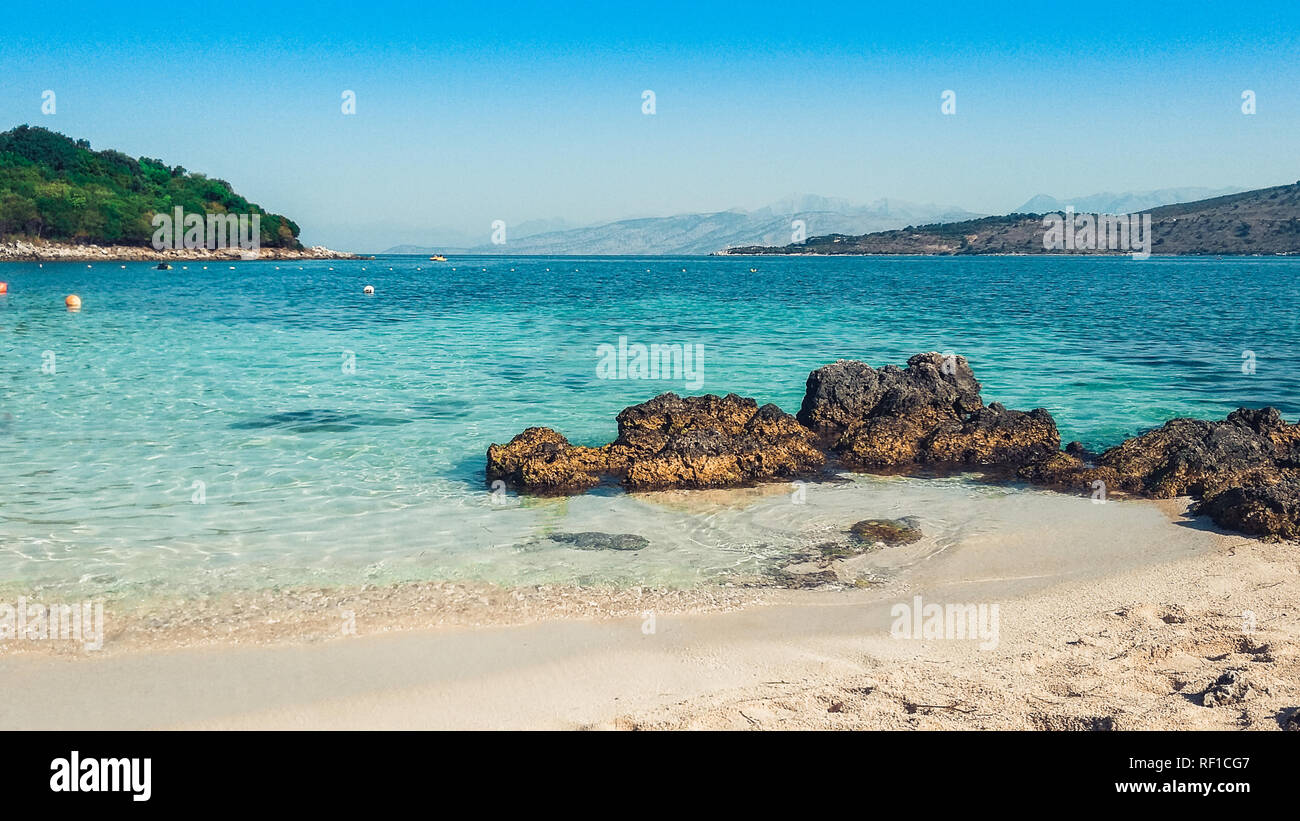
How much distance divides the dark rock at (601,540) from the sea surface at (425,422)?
16 cm

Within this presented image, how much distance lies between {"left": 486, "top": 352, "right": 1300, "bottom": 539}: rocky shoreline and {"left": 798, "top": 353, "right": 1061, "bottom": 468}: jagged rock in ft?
0.07

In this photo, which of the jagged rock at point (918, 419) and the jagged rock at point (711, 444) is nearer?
the jagged rock at point (711, 444)

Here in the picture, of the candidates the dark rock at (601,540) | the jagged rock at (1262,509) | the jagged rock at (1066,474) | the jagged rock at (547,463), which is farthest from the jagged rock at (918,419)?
the dark rock at (601,540)

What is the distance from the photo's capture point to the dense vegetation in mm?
126375

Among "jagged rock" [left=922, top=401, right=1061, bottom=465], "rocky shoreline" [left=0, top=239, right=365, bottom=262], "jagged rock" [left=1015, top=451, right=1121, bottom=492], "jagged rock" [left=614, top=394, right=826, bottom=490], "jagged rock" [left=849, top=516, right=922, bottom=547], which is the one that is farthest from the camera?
"rocky shoreline" [left=0, top=239, right=365, bottom=262]

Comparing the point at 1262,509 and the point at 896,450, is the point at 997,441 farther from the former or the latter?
the point at 1262,509

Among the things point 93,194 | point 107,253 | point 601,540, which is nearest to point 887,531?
point 601,540

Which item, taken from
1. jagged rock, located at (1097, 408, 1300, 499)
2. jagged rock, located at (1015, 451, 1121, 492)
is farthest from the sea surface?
jagged rock, located at (1097, 408, 1300, 499)

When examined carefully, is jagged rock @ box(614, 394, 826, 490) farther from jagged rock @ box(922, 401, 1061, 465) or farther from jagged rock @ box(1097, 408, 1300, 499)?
jagged rock @ box(1097, 408, 1300, 499)

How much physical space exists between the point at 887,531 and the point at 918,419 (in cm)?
444

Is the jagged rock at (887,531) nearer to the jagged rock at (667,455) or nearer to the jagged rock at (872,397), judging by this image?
the jagged rock at (667,455)

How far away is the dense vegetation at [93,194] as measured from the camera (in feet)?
415
